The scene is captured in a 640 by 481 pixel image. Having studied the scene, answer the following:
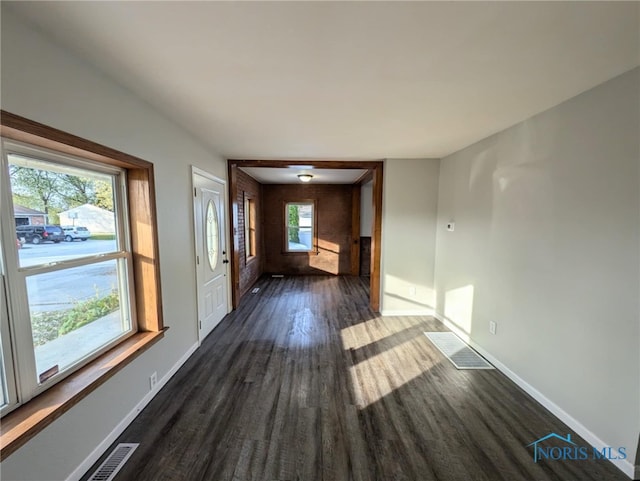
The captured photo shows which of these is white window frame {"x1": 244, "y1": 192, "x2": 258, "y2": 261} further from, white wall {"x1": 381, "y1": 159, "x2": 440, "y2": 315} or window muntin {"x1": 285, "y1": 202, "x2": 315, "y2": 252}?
white wall {"x1": 381, "y1": 159, "x2": 440, "y2": 315}

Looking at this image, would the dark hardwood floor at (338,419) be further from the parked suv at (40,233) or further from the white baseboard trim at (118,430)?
the parked suv at (40,233)

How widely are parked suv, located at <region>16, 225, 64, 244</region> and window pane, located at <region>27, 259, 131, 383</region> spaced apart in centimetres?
19

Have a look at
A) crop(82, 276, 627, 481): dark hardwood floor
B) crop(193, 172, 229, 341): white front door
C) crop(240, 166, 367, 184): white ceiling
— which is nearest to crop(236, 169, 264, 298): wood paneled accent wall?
crop(240, 166, 367, 184): white ceiling

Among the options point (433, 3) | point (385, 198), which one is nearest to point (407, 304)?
point (385, 198)

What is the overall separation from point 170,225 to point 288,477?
2.18 m

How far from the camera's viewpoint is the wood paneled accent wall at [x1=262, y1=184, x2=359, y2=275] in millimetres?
6727

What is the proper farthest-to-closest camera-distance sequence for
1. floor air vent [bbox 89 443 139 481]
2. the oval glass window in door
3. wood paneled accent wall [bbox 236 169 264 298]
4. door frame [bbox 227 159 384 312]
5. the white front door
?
wood paneled accent wall [bbox 236 169 264 298] → door frame [bbox 227 159 384 312] → the oval glass window in door → the white front door → floor air vent [bbox 89 443 139 481]

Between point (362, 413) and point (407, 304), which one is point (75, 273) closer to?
point (362, 413)

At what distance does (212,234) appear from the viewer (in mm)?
3494

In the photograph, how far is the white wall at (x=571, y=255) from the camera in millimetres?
1536

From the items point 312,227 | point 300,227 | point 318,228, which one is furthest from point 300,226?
point 318,228

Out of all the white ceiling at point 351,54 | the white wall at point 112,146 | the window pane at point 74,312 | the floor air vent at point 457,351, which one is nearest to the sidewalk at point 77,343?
the window pane at point 74,312

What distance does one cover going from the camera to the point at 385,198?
12.7 ft

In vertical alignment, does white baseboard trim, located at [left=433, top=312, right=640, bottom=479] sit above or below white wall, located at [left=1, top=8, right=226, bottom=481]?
below
